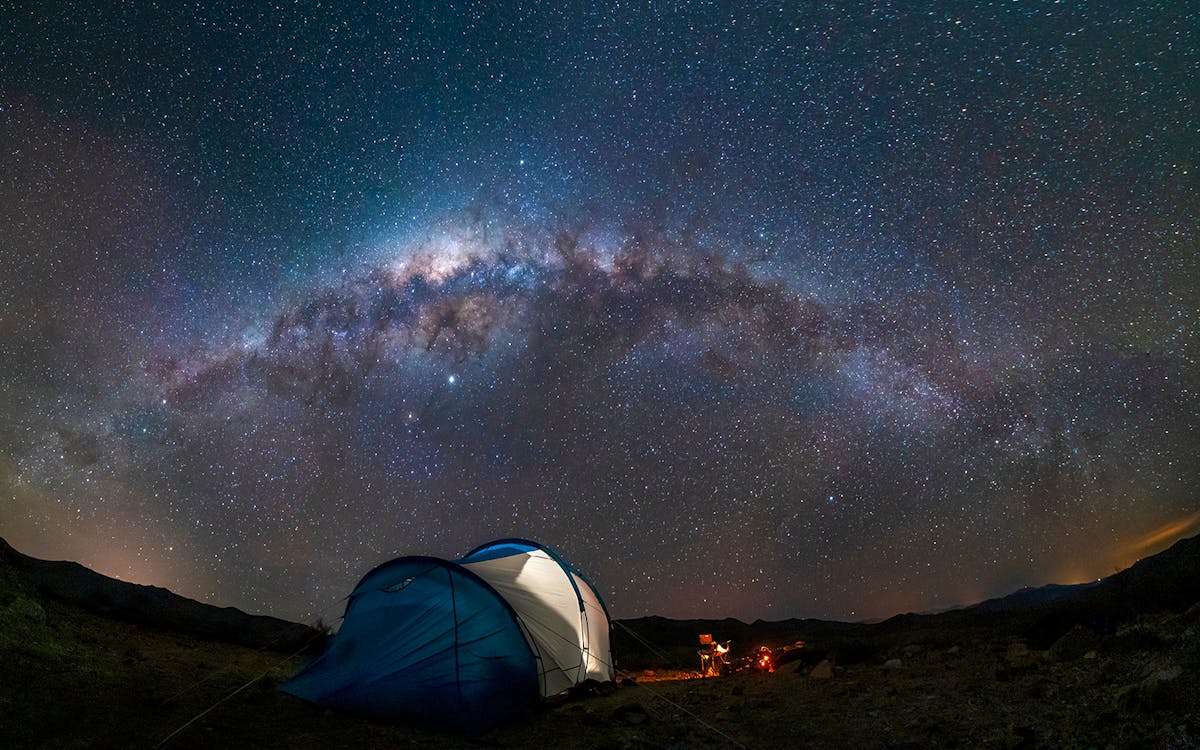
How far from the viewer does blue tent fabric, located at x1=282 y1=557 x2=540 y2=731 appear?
765 cm

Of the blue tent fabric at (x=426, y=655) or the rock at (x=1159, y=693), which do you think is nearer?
the rock at (x=1159, y=693)

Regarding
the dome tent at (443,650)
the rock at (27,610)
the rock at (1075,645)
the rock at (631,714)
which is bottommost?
the rock at (631,714)

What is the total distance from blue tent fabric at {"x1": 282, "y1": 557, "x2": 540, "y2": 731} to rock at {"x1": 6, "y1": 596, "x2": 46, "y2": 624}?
15.7 ft

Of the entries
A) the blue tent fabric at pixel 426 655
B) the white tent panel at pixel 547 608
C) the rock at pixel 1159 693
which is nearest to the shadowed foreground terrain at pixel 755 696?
the rock at pixel 1159 693

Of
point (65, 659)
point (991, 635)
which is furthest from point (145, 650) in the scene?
point (991, 635)

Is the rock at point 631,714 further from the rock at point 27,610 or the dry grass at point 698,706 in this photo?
the rock at point 27,610

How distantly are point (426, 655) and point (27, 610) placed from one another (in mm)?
6931

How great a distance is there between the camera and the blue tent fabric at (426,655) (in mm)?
7648

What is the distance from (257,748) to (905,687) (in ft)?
27.6

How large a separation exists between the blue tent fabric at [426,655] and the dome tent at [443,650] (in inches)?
0.5

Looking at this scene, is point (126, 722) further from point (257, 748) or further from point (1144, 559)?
point (1144, 559)

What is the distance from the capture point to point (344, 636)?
8547 mm

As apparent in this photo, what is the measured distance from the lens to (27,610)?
945 centimetres

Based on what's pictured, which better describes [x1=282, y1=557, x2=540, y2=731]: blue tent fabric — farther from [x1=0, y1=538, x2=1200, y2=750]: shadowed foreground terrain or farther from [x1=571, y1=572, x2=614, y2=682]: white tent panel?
[x1=571, y1=572, x2=614, y2=682]: white tent panel
